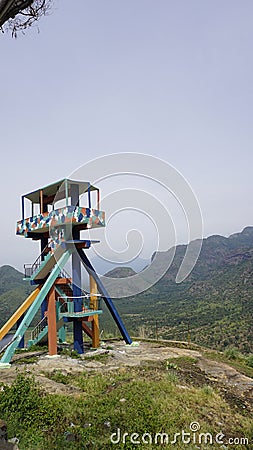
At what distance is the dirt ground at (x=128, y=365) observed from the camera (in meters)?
7.77

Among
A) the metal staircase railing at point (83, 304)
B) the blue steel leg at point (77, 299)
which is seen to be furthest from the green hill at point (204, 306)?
the blue steel leg at point (77, 299)

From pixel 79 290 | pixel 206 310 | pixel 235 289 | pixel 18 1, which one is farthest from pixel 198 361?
pixel 235 289

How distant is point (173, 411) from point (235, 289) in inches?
1279

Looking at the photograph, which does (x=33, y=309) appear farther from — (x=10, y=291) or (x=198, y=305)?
(x=10, y=291)

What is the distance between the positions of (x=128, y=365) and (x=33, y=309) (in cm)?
320

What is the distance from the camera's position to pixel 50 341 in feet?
35.1

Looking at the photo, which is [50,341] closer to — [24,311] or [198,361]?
[24,311]

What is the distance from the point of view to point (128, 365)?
945 centimetres

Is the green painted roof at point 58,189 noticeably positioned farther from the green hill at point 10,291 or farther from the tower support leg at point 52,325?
the green hill at point 10,291

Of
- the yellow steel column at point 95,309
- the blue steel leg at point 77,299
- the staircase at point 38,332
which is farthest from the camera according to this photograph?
the staircase at point 38,332

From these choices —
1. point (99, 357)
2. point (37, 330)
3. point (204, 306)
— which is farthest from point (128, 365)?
point (204, 306)

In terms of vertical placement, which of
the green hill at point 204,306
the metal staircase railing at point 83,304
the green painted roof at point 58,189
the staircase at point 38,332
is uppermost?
the green painted roof at point 58,189

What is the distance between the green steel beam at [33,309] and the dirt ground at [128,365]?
35cm

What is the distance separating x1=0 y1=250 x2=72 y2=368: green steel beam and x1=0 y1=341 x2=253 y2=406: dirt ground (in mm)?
353
